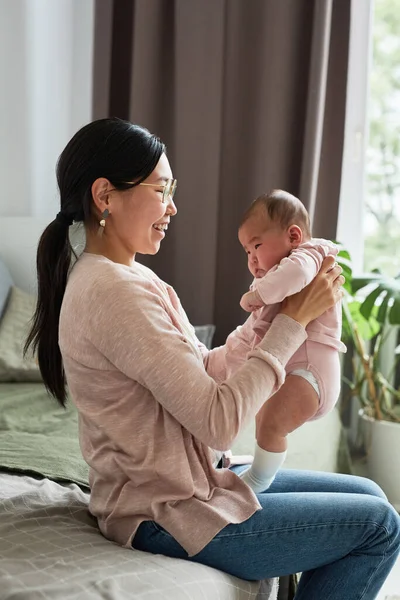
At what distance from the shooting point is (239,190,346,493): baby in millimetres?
1489

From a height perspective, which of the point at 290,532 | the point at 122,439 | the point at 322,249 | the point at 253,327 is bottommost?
the point at 290,532

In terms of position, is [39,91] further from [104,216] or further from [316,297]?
[316,297]

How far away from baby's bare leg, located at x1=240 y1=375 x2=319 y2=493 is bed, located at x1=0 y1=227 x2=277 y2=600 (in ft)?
0.65

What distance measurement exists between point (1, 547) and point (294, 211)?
859mm

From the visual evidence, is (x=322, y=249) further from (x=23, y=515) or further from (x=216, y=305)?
(x=216, y=305)

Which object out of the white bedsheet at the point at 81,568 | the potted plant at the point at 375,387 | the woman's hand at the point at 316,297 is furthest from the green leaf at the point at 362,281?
the white bedsheet at the point at 81,568

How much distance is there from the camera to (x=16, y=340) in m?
2.73

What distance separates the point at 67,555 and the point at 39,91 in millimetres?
2441

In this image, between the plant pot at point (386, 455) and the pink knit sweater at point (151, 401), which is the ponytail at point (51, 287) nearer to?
the pink knit sweater at point (151, 401)

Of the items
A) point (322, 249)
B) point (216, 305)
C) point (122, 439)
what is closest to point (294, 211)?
point (322, 249)

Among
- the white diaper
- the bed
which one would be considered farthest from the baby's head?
the bed

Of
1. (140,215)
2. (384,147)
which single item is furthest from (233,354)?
(384,147)

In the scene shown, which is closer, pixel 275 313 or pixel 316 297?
pixel 316 297

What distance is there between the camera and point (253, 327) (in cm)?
158
